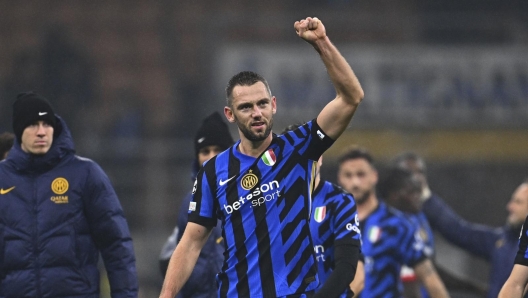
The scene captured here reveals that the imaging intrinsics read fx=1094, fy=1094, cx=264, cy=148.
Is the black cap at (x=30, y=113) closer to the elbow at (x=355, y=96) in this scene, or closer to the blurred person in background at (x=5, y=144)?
the blurred person in background at (x=5, y=144)

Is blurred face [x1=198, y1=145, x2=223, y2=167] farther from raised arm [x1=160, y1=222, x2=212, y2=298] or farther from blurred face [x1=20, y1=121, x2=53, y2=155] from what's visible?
raised arm [x1=160, y1=222, x2=212, y2=298]

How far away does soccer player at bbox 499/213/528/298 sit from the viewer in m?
5.59

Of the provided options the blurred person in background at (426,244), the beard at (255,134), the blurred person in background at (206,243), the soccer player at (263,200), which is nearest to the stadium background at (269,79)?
the blurred person in background at (426,244)

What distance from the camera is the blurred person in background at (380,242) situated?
28.3ft

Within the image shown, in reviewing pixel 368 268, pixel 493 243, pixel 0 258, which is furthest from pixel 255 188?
pixel 493 243

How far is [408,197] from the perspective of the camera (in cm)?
1016

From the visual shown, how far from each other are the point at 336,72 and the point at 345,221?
172cm

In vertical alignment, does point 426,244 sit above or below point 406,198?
below

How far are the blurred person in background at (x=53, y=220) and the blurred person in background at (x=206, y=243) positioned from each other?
83 centimetres

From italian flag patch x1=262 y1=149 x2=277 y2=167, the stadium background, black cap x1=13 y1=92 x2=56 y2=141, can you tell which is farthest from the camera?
the stadium background

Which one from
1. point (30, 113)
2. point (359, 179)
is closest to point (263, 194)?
point (30, 113)

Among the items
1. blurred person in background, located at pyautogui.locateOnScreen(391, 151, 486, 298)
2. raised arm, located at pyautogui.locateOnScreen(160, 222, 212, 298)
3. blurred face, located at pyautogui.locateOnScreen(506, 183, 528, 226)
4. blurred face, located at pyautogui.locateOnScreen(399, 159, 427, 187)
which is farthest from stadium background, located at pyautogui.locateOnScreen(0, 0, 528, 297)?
raised arm, located at pyautogui.locateOnScreen(160, 222, 212, 298)

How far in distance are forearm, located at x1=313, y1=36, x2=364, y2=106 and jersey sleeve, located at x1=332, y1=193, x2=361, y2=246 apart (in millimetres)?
1621

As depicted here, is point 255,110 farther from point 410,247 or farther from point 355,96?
point 410,247
